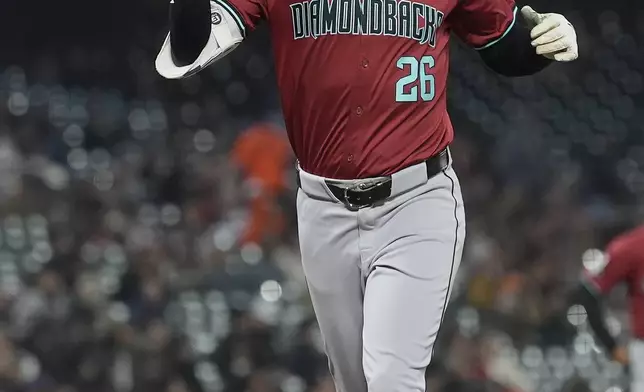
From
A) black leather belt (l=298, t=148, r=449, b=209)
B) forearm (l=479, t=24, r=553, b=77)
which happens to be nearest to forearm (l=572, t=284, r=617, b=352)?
forearm (l=479, t=24, r=553, b=77)

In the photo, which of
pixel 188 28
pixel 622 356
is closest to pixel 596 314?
pixel 622 356

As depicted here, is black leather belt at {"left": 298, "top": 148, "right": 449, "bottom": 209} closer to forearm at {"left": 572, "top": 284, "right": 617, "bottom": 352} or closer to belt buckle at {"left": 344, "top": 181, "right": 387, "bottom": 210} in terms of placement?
belt buckle at {"left": 344, "top": 181, "right": 387, "bottom": 210}

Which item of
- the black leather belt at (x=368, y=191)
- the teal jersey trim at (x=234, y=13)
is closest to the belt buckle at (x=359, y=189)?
the black leather belt at (x=368, y=191)

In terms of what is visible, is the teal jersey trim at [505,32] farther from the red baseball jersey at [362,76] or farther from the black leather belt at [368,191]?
the black leather belt at [368,191]

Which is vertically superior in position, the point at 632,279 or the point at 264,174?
the point at 632,279

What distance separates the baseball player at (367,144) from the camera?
211cm

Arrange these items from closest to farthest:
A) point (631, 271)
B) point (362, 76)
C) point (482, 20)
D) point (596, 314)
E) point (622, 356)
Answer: point (362, 76)
point (482, 20)
point (631, 271)
point (596, 314)
point (622, 356)

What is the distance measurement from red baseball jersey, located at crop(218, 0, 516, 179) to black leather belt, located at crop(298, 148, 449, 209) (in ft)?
0.07

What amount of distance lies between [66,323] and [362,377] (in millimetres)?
2893

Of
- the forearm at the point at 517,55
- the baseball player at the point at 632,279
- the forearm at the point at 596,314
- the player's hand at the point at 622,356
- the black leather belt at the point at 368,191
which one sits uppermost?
the forearm at the point at 517,55

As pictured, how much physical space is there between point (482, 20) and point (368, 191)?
1.49ft

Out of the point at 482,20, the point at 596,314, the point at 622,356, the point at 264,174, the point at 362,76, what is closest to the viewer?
the point at 362,76

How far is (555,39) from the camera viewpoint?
2143mm

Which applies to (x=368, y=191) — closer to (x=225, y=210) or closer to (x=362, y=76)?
(x=362, y=76)
